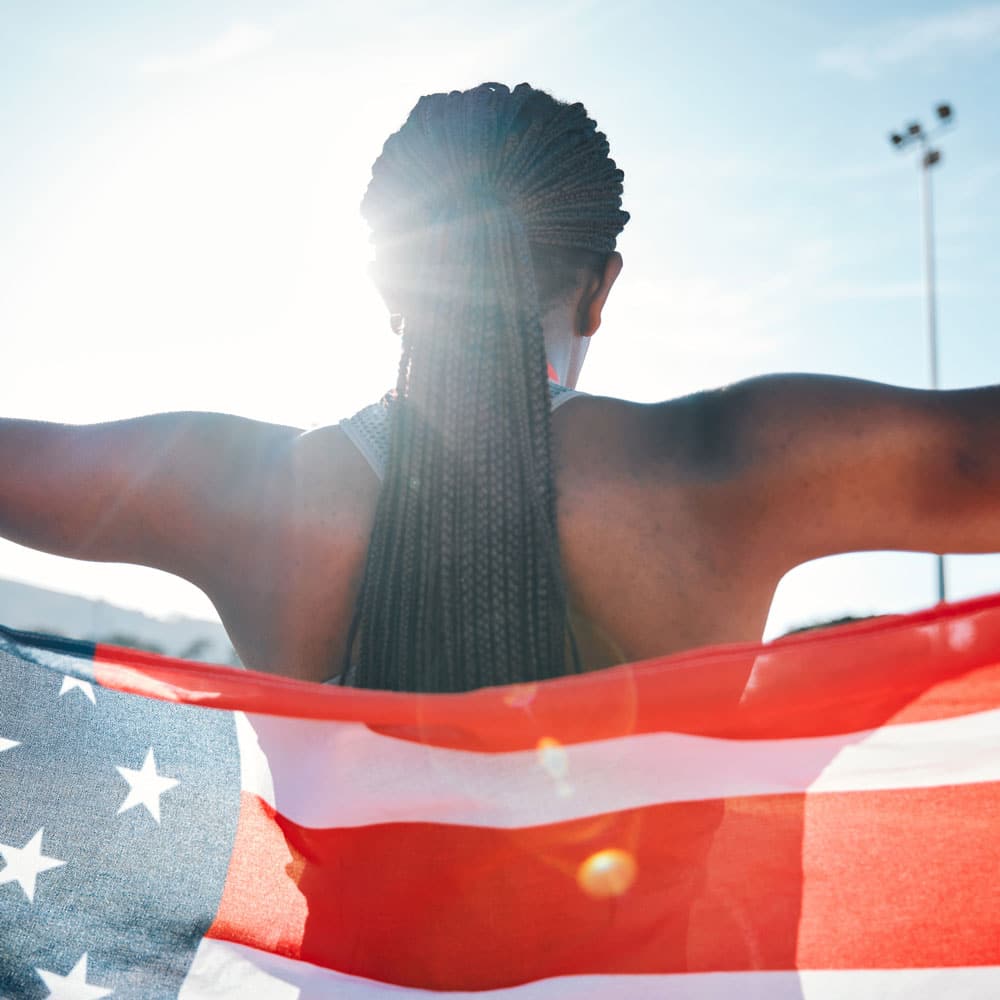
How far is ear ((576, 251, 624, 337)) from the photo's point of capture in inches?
75.6

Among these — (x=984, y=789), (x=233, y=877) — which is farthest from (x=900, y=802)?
(x=233, y=877)

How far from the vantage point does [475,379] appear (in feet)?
5.73

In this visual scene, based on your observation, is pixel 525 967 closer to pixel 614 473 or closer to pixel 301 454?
pixel 614 473

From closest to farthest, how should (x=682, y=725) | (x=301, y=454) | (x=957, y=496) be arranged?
1. (x=957, y=496)
2. (x=682, y=725)
3. (x=301, y=454)

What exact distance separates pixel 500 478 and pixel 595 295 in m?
0.50

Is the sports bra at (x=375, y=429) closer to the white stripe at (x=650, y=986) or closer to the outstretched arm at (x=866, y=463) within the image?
the outstretched arm at (x=866, y=463)

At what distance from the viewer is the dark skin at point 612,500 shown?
56.7 inches

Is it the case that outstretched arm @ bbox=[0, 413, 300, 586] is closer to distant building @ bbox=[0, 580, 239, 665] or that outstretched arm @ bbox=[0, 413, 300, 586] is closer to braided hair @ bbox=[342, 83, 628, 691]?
braided hair @ bbox=[342, 83, 628, 691]

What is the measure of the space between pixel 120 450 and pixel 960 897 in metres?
1.59

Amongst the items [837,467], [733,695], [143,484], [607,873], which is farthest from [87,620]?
[837,467]

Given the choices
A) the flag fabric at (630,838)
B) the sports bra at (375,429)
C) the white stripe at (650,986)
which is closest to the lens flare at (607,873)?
the flag fabric at (630,838)

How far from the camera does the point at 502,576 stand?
160 cm

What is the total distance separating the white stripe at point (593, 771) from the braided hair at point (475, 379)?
13cm

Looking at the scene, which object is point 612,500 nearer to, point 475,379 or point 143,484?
point 475,379
